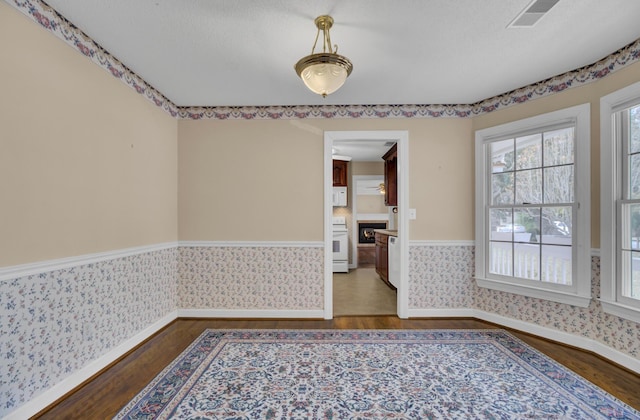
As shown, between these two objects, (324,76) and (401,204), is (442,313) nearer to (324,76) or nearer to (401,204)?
(401,204)

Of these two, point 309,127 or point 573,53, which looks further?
point 309,127

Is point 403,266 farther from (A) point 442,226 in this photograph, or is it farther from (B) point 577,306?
(B) point 577,306

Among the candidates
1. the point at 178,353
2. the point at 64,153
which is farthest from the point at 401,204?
the point at 64,153

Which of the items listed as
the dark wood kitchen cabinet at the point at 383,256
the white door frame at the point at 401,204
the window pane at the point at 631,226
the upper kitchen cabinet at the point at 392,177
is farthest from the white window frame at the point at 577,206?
the dark wood kitchen cabinet at the point at 383,256

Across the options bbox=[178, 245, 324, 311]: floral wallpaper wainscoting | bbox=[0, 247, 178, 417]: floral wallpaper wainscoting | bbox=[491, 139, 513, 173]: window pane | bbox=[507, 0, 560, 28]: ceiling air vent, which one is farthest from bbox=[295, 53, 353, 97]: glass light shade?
bbox=[491, 139, 513, 173]: window pane

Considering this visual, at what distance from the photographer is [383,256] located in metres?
5.25

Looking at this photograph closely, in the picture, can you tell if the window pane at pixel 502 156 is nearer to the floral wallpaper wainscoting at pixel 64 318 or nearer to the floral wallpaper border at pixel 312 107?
the floral wallpaper border at pixel 312 107

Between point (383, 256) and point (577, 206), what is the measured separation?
9.81 feet

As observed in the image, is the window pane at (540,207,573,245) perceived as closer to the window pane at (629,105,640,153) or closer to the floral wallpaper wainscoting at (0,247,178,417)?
the window pane at (629,105,640,153)

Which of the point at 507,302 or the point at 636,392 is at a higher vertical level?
the point at 507,302

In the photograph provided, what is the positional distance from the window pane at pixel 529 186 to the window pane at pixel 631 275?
78cm

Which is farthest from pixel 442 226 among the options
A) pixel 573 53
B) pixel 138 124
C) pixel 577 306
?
pixel 138 124

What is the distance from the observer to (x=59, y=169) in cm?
194

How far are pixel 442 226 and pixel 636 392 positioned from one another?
1.92 metres
